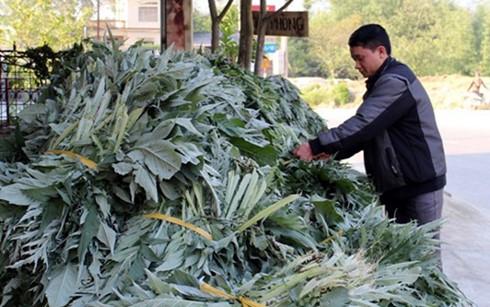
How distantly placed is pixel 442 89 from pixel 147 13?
20.2m

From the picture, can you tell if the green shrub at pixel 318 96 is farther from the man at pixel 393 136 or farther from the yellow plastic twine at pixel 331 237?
the yellow plastic twine at pixel 331 237

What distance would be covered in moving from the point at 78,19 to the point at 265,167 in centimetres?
2949

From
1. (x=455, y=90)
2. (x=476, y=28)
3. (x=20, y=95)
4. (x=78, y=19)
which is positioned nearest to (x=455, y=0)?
(x=476, y=28)

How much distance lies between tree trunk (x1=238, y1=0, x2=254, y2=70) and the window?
Answer: 33991 mm

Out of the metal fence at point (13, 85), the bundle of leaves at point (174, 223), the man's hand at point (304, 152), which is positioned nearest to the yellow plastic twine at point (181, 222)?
the bundle of leaves at point (174, 223)

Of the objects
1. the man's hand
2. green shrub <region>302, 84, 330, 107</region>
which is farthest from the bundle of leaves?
green shrub <region>302, 84, 330, 107</region>

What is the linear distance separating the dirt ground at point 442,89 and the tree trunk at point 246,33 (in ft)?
77.6

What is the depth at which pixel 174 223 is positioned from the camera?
1.75 m

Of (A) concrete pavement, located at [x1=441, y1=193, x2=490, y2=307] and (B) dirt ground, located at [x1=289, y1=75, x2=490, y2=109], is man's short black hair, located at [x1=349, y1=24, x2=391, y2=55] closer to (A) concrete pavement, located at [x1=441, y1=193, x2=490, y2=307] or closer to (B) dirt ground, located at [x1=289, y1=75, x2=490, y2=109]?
(A) concrete pavement, located at [x1=441, y1=193, x2=490, y2=307]

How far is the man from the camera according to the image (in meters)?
2.85

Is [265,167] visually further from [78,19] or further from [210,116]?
[78,19]

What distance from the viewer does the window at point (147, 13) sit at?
128 feet

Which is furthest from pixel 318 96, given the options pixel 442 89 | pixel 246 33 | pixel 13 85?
pixel 13 85

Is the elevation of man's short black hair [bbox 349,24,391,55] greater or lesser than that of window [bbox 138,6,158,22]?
lesser
